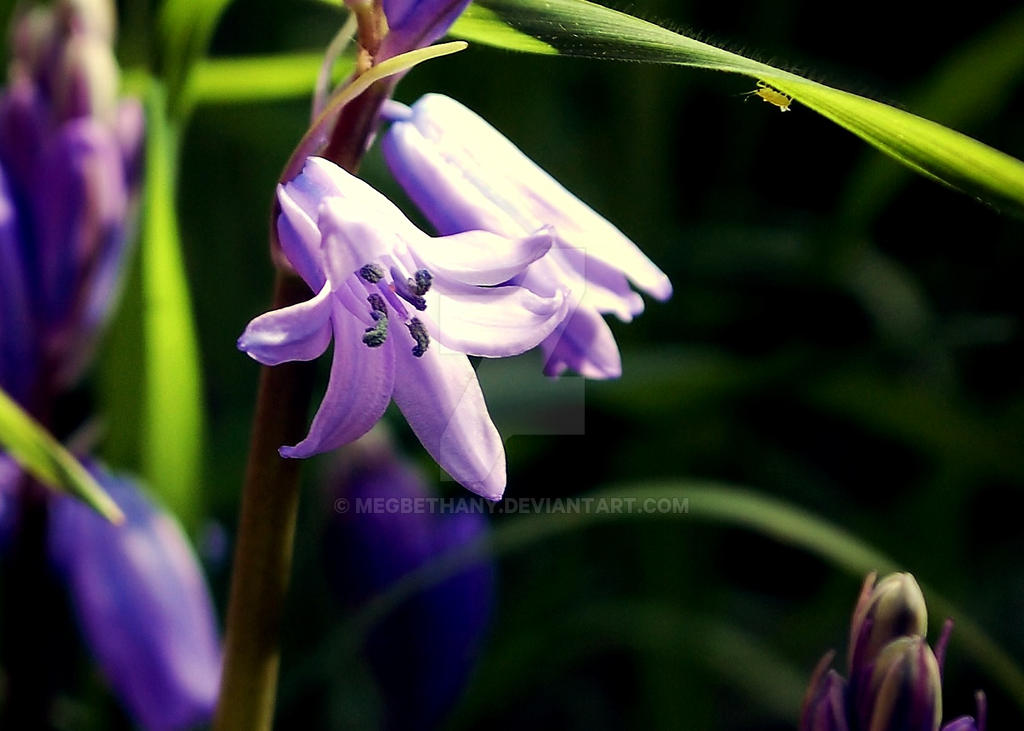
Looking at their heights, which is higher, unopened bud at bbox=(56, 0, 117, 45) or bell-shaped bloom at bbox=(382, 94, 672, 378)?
bell-shaped bloom at bbox=(382, 94, 672, 378)

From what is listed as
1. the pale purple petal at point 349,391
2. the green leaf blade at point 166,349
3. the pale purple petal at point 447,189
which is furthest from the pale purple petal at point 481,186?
the green leaf blade at point 166,349

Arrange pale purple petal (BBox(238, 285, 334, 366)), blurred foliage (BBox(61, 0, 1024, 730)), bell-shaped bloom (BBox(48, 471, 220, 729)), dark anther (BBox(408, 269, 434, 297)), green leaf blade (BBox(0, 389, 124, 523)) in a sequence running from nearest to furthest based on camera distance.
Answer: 1. pale purple petal (BBox(238, 285, 334, 366))
2. dark anther (BBox(408, 269, 434, 297))
3. green leaf blade (BBox(0, 389, 124, 523))
4. bell-shaped bloom (BBox(48, 471, 220, 729))
5. blurred foliage (BBox(61, 0, 1024, 730))

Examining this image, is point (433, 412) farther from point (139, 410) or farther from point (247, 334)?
point (139, 410)

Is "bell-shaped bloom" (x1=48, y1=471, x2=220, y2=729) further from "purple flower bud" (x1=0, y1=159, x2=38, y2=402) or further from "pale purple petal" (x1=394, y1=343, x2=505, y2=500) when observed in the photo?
"pale purple petal" (x1=394, y1=343, x2=505, y2=500)

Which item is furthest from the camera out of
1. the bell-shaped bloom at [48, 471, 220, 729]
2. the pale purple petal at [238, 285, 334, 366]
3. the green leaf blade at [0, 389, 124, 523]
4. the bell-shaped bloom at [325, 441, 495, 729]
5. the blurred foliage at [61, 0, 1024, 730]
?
the blurred foliage at [61, 0, 1024, 730]

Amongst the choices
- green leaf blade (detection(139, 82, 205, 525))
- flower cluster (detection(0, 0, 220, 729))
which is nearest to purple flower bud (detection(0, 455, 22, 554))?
flower cluster (detection(0, 0, 220, 729))


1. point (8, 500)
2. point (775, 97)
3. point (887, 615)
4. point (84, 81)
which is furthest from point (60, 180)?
point (887, 615)

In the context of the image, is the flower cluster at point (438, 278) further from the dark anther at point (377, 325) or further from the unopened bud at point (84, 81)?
the unopened bud at point (84, 81)
